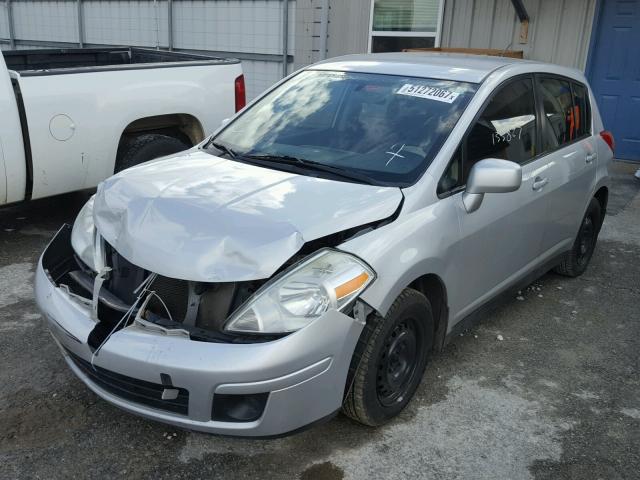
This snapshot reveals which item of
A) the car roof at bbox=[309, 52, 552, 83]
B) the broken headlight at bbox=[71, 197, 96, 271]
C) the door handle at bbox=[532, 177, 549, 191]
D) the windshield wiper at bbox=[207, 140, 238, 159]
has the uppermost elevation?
the car roof at bbox=[309, 52, 552, 83]

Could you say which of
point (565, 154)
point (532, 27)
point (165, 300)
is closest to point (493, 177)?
point (565, 154)

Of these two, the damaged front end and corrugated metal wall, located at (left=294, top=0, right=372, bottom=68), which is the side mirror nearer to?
the damaged front end

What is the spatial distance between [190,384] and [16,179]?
3.32 m

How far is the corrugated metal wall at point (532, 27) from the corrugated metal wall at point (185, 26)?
300 cm

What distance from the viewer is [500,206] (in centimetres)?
359

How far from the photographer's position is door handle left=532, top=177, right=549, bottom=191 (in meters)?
3.93

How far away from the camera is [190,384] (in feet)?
8.02

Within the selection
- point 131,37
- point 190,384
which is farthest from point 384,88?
point 131,37

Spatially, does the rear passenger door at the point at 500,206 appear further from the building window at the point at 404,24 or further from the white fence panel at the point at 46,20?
the white fence panel at the point at 46,20

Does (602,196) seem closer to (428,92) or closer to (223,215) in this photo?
(428,92)

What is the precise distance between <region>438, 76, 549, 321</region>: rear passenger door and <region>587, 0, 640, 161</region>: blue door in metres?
5.49

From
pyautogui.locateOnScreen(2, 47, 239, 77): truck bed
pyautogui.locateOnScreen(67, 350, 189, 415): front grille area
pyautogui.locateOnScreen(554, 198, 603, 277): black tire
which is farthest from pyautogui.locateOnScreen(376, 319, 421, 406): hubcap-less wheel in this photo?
pyautogui.locateOnScreen(2, 47, 239, 77): truck bed

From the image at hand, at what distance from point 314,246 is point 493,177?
1.02 m

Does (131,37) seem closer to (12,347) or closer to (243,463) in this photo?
(12,347)
